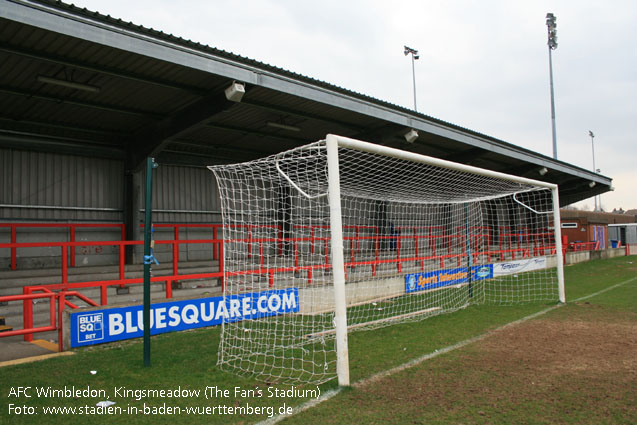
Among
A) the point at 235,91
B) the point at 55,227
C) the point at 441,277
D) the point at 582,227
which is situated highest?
the point at 235,91

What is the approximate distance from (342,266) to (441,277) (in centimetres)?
946

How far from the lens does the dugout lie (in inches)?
283

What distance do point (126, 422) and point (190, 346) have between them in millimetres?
2832

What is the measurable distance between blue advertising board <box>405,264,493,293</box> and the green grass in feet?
12.4

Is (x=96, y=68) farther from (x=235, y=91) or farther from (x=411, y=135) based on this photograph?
(x=411, y=135)

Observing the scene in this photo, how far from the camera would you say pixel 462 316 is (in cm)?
905

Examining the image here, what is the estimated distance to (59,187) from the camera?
37.6 feet

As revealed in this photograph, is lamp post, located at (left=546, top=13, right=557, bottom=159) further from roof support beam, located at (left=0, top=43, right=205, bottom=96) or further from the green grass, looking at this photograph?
roof support beam, located at (left=0, top=43, right=205, bottom=96)

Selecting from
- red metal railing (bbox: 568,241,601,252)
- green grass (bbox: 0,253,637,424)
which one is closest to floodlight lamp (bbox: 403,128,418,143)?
Answer: green grass (bbox: 0,253,637,424)

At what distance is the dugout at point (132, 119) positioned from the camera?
720 centimetres

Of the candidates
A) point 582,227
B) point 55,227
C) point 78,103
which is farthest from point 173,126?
point 582,227

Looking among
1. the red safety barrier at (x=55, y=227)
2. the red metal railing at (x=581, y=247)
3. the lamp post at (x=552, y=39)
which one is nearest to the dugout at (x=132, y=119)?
the red safety barrier at (x=55, y=227)

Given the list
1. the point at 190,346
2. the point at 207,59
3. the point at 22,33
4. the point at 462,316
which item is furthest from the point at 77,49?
the point at 462,316

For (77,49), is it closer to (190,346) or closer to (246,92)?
(246,92)
